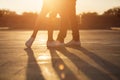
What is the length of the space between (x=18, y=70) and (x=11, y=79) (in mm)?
841

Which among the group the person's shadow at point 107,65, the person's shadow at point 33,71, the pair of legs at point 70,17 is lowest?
the person's shadow at point 107,65

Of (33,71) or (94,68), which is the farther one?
(94,68)

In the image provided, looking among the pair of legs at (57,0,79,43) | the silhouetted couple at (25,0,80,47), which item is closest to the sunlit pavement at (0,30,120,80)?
the silhouetted couple at (25,0,80,47)

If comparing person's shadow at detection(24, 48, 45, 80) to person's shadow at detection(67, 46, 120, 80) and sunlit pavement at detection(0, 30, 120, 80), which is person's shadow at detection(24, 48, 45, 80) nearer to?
sunlit pavement at detection(0, 30, 120, 80)

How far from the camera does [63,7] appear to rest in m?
10.7

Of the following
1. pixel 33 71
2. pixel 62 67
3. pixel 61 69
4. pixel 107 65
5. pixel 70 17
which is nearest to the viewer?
pixel 33 71

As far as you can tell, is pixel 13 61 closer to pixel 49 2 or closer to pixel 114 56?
pixel 114 56

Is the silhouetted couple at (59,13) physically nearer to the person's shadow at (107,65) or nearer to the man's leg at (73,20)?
the man's leg at (73,20)

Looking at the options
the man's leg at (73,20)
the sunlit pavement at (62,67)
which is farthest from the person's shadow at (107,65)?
the man's leg at (73,20)

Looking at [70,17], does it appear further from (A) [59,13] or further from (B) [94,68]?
(B) [94,68]

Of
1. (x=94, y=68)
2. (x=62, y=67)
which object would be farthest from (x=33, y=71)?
(x=94, y=68)

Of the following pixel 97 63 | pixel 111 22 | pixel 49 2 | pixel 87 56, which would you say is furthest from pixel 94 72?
pixel 111 22

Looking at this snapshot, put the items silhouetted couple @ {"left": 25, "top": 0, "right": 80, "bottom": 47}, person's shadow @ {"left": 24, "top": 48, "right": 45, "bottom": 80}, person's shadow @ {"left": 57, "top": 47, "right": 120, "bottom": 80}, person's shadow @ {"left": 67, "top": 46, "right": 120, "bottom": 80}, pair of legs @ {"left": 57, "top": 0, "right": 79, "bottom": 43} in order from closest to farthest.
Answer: person's shadow @ {"left": 24, "top": 48, "right": 45, "bottom": 80} → person's shadow @ {"left": 57, "top": 47, "right": 120, "bottom": 80} → person's shadow @ {"left": 67, "top": 46, "right": 120, "bottom": 80} → silhouetted couple @ {"left": 25, "top": 0, "right": 80, "bottom": 47} → pair of legs @ {"left": 57, "top": 0, "right": 79, "bottom": 43}

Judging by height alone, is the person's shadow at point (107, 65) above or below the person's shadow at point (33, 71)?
below
